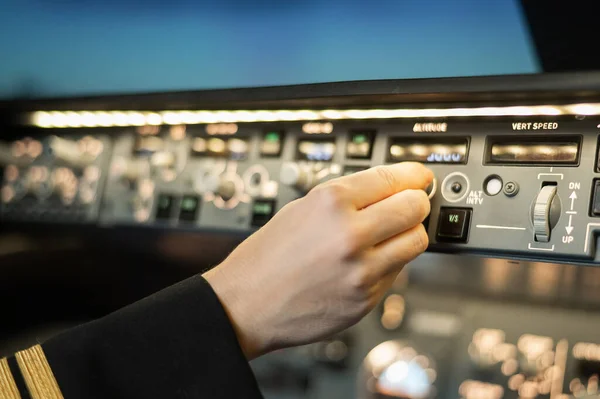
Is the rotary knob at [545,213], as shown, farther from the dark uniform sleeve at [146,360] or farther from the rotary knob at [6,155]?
the rotary knob at [6,155]

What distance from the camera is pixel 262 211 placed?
0.67 metres

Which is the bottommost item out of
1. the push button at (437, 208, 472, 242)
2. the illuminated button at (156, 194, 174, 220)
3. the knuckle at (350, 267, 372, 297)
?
the knuckle at (350, 267, 372, 297)

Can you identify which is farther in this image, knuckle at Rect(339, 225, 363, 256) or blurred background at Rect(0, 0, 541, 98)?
blurred background at Rect(0, 0, 541, 98)

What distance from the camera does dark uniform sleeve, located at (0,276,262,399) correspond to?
0.49m

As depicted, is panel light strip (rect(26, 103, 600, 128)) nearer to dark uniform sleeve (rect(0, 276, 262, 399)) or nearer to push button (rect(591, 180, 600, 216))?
push button (rect(591, 180, 600, 216))

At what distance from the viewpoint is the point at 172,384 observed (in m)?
0.49

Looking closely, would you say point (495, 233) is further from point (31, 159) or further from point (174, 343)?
point (31, 159)

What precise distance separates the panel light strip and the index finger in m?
0.06

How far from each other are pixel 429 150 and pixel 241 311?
0.23 m

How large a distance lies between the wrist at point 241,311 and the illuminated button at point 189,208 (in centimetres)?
20

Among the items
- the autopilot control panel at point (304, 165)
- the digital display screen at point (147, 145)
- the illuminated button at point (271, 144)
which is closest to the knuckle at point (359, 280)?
the autopilot control panel at point (304, 165)

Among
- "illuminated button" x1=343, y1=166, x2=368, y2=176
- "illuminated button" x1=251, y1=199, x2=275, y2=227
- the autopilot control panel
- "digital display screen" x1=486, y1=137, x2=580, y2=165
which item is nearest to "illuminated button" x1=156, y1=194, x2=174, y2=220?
the autopilot control panel

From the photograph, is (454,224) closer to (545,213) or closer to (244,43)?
(545,213)

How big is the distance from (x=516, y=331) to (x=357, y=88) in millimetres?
388
